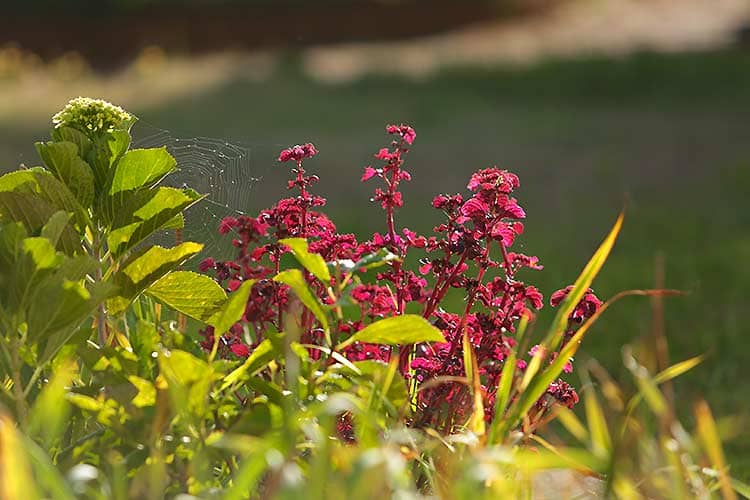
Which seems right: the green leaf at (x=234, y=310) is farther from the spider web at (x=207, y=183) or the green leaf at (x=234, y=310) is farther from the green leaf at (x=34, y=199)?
the spider web at (x=207, y=183)

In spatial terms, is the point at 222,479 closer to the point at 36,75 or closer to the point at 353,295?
the point at 353,295

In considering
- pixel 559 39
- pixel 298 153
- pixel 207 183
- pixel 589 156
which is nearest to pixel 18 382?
pixel 298 153

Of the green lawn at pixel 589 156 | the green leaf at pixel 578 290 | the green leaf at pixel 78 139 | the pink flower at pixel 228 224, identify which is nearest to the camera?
the green leaf at pixel 578 290

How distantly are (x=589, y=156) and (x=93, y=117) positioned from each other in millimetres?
6663

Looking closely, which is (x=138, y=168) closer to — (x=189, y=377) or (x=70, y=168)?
(x=70, y=168)

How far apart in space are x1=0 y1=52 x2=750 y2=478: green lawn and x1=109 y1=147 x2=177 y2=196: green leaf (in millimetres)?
2224

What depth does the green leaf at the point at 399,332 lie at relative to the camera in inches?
66.8

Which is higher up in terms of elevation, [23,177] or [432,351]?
[23,177]

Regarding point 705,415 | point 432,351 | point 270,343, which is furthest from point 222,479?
point 705,415

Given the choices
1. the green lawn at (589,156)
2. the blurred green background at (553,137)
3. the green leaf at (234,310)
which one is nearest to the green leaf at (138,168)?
the green leaf at (234,310)

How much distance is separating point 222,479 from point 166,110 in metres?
8.40

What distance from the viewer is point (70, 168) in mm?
1838

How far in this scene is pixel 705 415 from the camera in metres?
1.45

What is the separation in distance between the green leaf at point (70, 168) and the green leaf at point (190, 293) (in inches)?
7.3
